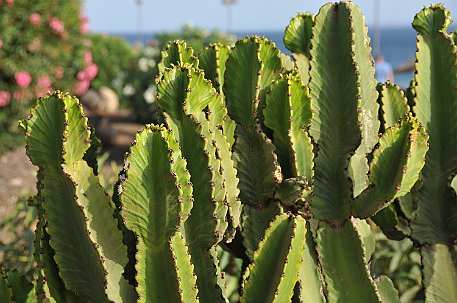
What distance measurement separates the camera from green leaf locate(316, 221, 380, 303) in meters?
2.27

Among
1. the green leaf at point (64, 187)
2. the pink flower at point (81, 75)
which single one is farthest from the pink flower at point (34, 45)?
the green leaf at point (64, 187)

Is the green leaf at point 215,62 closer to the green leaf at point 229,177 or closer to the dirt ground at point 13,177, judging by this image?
the green leaf at point 229,177

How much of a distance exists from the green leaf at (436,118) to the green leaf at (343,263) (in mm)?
372

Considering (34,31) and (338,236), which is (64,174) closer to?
(338,236)

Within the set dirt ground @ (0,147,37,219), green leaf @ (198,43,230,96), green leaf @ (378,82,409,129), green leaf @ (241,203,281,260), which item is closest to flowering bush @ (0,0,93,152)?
dirt ground @ (0,147,37,219)

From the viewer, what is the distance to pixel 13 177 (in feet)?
29.4

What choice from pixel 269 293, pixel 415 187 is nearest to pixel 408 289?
pixel 415 187

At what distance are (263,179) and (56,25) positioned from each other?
779cm

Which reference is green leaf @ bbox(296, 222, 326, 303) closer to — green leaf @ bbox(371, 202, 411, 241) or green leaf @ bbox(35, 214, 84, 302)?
green leaf @ bbox(371, 202, 411, 241)

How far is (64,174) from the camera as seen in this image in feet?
6.41

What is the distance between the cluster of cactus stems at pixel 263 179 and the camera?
6.38ft

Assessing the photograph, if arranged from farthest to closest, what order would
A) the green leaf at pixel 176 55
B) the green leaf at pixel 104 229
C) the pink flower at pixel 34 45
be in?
1. the pink flower at pixel 34 45
2. the green leaf at pixel 176 55
3. the green leaf at pixel 104 229

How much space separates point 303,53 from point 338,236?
0.64 m

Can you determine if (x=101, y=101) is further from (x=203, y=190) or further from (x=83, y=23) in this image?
(x=203, y=190)
